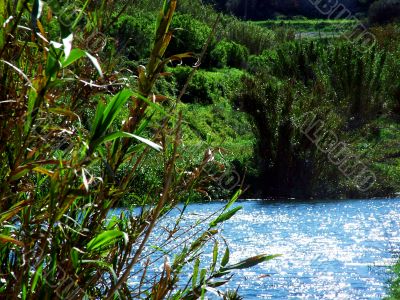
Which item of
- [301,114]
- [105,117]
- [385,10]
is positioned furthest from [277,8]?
[105,117]

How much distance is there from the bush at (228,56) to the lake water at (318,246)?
18.7 metres

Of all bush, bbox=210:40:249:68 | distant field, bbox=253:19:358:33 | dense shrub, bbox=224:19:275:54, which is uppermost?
distant field, bbox=253:19:358:33

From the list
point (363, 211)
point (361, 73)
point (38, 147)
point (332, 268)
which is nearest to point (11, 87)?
point (38, 147)

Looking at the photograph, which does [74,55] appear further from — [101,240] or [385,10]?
[385,10]

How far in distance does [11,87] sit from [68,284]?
0.51 meters

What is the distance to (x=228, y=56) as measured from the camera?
136 ft

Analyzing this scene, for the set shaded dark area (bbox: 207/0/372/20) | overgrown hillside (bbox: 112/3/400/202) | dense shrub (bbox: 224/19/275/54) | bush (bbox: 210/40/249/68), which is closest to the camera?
overgrown hillside (bbox: 112/3/400/202)

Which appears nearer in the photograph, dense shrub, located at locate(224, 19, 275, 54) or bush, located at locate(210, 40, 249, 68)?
bush, located at locate(210, 40, 249, 68)

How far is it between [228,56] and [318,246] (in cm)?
2819

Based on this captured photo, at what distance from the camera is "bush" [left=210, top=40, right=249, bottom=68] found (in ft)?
129

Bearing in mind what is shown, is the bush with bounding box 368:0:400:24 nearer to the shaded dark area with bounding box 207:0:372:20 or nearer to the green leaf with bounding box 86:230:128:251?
the shaded dark area with bounding box 207:0:372:20

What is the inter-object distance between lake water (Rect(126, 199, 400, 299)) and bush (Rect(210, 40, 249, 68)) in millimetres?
18730

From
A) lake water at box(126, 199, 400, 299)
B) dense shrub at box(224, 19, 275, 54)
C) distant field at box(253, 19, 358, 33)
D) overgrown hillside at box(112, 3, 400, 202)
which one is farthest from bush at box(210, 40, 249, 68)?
distant field at box(253, 19, 358, 33)

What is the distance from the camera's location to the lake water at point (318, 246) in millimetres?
10430
